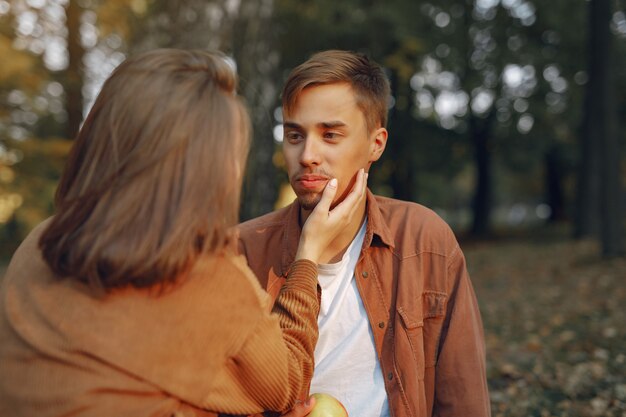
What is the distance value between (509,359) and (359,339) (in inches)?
162

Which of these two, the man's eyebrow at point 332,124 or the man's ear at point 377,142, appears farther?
the man's ear at point 377,142

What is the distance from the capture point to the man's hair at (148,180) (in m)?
1.74

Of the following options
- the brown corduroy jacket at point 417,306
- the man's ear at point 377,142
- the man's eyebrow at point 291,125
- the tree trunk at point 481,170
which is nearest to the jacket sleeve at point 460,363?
the brown corduroy jacket at point 417,306

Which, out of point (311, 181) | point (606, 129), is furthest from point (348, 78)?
point (606, 129)

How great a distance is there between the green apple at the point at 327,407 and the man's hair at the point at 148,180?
33.2 inches

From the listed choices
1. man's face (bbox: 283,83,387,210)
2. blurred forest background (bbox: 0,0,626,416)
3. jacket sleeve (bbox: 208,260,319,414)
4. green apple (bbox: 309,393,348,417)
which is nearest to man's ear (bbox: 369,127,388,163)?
man's face (bbox: 283,83,387,210)

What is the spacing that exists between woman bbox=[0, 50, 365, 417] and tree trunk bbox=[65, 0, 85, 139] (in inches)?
526

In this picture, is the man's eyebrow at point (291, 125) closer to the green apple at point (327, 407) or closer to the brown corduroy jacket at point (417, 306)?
the brown corduroy jacket at point (417, 306)

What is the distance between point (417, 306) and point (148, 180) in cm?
142

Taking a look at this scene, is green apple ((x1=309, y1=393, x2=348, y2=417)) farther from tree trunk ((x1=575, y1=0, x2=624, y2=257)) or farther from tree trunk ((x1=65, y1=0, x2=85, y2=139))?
tree trunk ((x1=65, y1=0, x2=85, y2=139))

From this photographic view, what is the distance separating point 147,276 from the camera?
5.68 feet

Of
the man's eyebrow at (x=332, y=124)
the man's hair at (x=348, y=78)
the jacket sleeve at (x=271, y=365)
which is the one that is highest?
the man's hair at (x=348, y=78)

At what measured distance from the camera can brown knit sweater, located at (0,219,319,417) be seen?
5.58ft

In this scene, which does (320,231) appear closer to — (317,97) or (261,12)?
(317,97)
